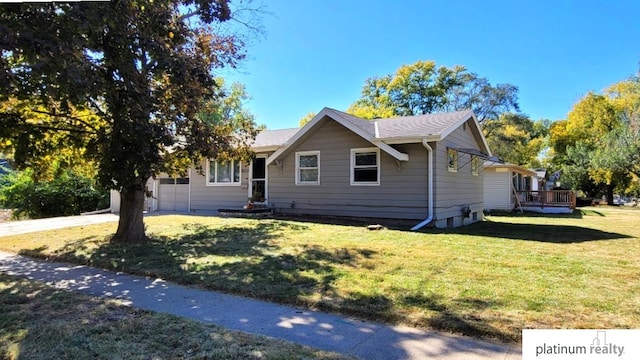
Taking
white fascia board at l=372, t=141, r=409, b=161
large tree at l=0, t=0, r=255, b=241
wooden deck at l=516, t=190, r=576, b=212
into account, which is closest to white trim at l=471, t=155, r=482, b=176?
white fascia board at l=372, t=141, r=409, b=161

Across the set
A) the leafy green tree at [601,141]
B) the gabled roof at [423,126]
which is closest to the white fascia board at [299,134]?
the gabled roof at [423,126]

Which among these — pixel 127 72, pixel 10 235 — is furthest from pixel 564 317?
pixel 10 235

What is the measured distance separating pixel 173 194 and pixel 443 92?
28949 mm

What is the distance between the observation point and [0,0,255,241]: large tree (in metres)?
5.02

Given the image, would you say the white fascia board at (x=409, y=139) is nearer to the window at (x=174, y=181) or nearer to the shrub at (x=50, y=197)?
the window at (x=174, y=181)

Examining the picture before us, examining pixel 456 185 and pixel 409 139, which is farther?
pixel 456 185

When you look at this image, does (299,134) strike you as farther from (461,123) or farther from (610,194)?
(610,194)

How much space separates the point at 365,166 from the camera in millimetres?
12641

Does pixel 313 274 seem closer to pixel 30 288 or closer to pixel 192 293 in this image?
pixel 192 293

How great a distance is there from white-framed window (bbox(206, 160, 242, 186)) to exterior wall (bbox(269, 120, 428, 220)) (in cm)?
191

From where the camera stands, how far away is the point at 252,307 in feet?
14.9

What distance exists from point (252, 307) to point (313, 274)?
1432 millimetres

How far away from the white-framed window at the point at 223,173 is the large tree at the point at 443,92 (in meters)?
23.4

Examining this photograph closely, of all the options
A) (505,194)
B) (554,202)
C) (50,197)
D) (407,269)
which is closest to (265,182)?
(407,269)
